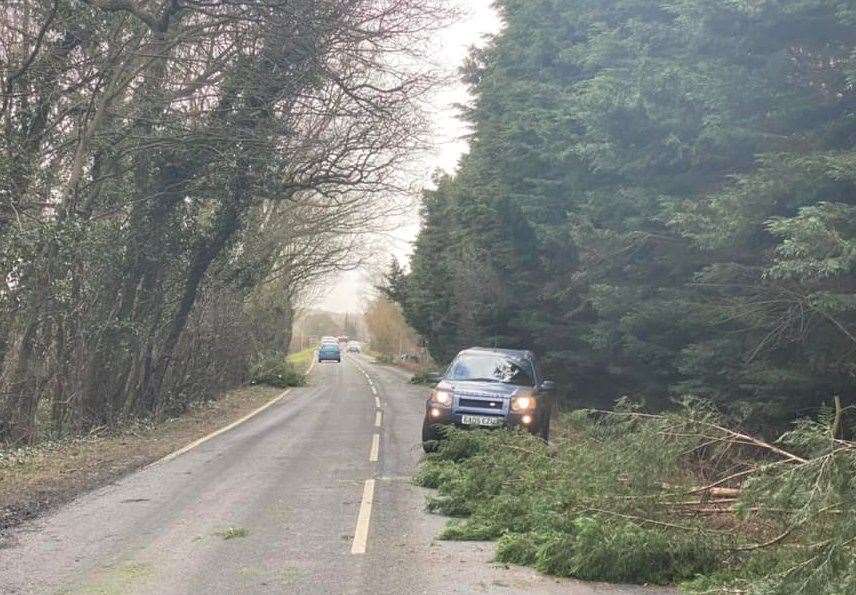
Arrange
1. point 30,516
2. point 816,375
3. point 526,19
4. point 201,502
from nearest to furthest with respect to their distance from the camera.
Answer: point 30,516, point 201,502, point 816,375, point 526,19

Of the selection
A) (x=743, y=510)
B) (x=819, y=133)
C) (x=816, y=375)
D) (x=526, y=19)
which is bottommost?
(x=743, y=510)

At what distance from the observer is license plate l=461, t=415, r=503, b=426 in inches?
468

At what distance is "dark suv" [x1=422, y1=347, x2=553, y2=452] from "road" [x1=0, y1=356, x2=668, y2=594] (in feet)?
3.08

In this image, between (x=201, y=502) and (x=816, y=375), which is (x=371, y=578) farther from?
(x=816, y=375)

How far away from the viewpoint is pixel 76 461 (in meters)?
12.4

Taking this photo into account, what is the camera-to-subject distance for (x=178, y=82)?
52.6ft

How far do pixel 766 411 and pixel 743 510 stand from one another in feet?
20.6

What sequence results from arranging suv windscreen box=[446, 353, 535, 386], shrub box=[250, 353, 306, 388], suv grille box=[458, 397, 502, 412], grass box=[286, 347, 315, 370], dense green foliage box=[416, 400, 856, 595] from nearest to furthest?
dense green foliage box=[416, 400, 856, 595] < suv grille box=[458, 397, 502, 412] < suv windscreen box=[446, 353, 535, 386] < shrub box=[250, 353, 306, 388] < grass box=[286, 347, 315, 370]

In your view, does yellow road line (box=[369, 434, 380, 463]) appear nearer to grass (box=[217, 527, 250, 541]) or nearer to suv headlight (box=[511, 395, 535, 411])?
suv headlight (box=[511, 395, 535, 411])

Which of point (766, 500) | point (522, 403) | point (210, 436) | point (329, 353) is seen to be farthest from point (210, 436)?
point (329, 353)

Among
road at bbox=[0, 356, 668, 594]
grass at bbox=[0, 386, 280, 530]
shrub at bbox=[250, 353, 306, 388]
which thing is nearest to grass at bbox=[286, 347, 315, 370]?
shrub at bbox=[250, 353, 306, 388]

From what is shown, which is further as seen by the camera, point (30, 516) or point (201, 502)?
point (201, 502)

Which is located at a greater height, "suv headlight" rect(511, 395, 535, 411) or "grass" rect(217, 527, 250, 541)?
"suv headlight" rect(511, 395, 535, 411)

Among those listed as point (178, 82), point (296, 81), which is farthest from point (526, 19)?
point (178, 82)
